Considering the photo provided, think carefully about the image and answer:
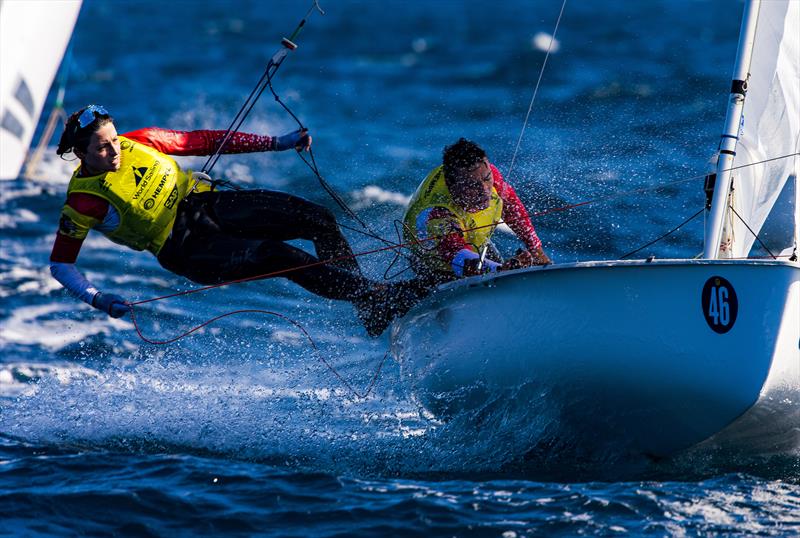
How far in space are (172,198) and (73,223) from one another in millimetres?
424

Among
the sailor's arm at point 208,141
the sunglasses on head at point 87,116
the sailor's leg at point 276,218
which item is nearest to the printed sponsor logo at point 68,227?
the sunglasses on head at point 87,116

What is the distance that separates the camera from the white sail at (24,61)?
19.7 ft

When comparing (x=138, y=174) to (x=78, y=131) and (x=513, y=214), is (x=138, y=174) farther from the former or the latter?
(x=513, y=214)

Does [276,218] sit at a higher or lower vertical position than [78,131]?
lower

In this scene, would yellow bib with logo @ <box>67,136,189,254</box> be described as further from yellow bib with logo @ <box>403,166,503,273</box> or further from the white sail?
the white sail

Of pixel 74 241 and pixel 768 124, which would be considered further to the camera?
pixel 768 124

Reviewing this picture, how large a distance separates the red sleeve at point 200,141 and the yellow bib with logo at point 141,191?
0.08 metres

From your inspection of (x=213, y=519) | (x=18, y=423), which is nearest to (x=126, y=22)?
(x=18, y=423)

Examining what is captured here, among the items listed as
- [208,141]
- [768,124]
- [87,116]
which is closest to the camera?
[87,116]

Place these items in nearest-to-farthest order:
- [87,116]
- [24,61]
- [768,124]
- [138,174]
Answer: [87,116] → [138,174] → [768,124] → [24,61]

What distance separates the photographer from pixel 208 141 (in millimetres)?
4770

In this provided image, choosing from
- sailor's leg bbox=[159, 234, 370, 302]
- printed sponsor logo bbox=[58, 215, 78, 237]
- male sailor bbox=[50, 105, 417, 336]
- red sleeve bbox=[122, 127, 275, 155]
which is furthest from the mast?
printed sponsor logo bbox=[58, 215, 78, 237]

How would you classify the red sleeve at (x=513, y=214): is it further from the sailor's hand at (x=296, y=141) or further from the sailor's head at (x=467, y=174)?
the sailor's hand at (x=296, y=141)

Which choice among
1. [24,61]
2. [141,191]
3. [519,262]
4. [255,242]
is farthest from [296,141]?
[24,61]
